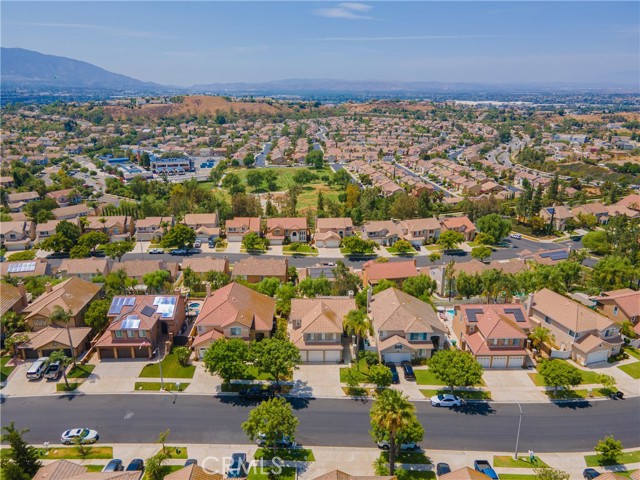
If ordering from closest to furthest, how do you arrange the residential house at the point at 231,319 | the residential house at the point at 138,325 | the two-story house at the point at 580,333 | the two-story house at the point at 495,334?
the two-story house at the point at 495,334
the two-story house at the point at 580,333
the residential house at the point at 138,325
the residential house at the point at 231,319

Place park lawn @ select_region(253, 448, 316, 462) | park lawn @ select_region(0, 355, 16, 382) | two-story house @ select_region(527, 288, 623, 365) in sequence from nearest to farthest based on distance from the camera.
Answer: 1. park lawn @ select_region(253, 448, 316, 462)
2. park lawn @ select_region(0, 355, 16, 382)
3. two-story house @ select_region(527, 288, 623, 365)

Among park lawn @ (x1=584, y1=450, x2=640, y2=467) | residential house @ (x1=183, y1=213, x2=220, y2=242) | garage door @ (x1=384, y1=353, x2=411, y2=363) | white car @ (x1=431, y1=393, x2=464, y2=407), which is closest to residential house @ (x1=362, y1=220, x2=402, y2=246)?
residential house @ (x1=183, y1=213, x2=220, y2=242)

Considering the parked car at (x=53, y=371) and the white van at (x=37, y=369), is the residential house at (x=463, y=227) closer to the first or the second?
the parked car at (x=53, y=371)

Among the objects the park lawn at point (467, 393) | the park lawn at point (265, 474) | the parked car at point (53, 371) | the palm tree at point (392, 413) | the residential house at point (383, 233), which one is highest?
the palm tree at point (392, 413)

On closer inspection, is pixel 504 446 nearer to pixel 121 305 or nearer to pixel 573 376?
pixel 573 376

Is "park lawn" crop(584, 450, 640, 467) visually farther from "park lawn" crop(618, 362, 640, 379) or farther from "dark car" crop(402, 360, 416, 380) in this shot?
"dark car" crop(402, 360, 416, 380)

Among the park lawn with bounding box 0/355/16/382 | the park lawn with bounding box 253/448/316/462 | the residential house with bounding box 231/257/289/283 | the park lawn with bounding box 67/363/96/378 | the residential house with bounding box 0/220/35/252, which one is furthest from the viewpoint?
the residential house with bounding box 0/220/35/252

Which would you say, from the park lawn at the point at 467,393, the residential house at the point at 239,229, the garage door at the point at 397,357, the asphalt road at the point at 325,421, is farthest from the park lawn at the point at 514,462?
the residential house at the point at 239,229
